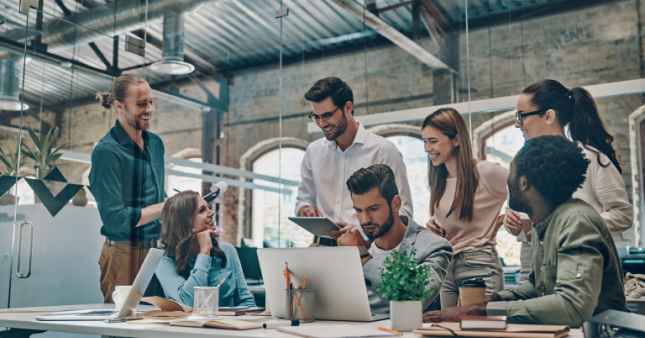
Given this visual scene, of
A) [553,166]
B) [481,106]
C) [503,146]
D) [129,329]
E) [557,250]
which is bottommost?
[129,329]

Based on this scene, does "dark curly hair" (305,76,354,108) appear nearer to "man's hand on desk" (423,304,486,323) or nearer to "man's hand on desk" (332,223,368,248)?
"man's hand on desk" (332,223,368,248)

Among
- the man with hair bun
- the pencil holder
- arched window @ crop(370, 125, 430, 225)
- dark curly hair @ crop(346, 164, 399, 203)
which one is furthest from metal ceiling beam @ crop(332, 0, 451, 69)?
the man with hair bun

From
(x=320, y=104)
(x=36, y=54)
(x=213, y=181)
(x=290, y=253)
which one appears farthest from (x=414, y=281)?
(x=36, y=54)

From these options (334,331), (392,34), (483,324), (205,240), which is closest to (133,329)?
(334,331)

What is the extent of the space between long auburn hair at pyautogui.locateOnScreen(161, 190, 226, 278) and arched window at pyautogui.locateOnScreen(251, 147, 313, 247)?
0.33m

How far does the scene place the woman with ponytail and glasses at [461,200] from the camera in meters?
3.31

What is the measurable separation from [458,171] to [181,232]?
2076 millimetres

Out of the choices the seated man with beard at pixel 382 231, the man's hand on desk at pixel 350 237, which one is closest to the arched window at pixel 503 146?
the seated man with beard at pixel 382 231

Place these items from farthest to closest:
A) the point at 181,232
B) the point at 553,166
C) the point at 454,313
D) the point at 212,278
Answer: the point at 181,232 → the point at 212,278 → the point at 553,166 → the point at 454,313

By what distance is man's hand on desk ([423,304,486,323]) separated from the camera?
2461 mm

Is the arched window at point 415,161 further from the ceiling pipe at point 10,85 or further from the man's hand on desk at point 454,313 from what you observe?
the ceiling pipe at point 10,85

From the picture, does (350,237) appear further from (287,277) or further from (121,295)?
(121,295)

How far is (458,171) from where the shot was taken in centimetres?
349

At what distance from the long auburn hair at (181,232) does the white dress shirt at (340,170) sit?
0.81 meters
